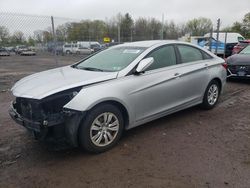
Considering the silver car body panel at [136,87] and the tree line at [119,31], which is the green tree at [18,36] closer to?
the tree line at [119,31]

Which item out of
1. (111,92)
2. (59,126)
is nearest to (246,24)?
(111,92)

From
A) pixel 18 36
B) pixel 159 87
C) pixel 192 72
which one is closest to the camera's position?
pixel 159 87

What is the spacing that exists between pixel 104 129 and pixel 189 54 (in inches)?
97.8

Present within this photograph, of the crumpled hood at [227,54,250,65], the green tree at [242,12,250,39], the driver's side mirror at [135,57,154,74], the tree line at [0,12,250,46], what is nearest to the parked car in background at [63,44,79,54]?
the tree line at [0,12,250,46]

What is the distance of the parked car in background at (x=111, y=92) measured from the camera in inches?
125

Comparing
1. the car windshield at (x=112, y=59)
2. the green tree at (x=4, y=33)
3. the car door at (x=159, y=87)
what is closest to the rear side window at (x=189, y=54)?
the car door at (x=159, y=87)

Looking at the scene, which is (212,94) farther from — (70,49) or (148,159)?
(70,49)

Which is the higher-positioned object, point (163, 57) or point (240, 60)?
point (163, 57)

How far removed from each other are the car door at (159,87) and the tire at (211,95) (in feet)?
3.19

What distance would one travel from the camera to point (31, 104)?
3.16 metres

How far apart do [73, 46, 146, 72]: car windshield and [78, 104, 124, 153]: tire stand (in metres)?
0.73

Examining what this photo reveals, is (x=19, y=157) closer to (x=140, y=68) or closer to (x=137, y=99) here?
(x=137, y=99)

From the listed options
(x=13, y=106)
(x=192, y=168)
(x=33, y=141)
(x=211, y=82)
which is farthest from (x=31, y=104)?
(x=211, y=82)

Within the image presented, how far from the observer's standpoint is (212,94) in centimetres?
539
